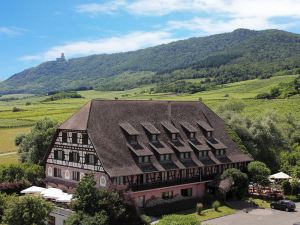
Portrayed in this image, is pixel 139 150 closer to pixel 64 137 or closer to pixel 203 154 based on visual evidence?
pixel 64 137

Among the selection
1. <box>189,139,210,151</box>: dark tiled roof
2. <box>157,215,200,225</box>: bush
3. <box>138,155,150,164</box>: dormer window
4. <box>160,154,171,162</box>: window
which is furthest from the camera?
<box>189,139,210,151</box>: dark tiled roof

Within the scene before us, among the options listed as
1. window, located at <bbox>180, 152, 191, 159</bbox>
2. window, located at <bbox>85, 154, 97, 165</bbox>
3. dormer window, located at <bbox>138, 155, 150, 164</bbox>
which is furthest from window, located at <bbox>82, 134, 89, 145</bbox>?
window, located at <bbox>180, 152, 191, 159</bbox>

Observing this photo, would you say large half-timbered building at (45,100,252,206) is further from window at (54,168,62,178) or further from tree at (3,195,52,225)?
tree at (3,195,52,225)

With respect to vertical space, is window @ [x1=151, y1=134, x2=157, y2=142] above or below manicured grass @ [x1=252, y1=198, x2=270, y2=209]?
above

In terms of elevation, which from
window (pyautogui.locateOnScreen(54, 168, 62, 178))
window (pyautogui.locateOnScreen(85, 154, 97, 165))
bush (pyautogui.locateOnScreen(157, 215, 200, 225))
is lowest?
window (pyautogui.locateOnScreen(54, 168, 62, 178))

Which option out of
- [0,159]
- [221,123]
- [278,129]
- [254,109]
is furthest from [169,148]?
[254,109]

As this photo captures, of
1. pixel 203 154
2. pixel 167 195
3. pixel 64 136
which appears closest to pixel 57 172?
pixel 64 136
